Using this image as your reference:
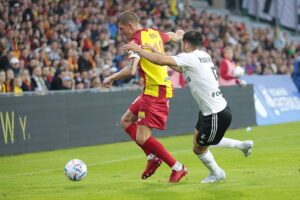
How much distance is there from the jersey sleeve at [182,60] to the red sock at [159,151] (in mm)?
1400

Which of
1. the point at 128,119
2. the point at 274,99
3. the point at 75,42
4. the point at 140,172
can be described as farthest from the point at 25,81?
the point at 274,99

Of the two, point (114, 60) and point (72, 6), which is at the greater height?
point (72, 6)

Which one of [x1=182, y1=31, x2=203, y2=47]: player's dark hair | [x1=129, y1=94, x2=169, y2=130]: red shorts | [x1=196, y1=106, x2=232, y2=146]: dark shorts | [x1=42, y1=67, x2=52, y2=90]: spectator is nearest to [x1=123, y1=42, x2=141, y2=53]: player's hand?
[x1=182, y1=31, x2=203, y2=47]: player's dark hair

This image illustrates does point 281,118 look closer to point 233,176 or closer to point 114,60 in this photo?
point 114,60

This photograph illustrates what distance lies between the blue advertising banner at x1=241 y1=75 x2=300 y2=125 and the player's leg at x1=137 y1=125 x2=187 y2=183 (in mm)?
13858

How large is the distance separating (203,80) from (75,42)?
516 inches

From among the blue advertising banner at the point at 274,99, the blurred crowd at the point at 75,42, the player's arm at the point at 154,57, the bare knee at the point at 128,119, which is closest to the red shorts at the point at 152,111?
the bare knee at the point at 128,119

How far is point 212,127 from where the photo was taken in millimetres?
9438

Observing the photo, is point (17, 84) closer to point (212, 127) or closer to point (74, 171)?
point (74, 171)

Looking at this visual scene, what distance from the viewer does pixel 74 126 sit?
17.8 metres

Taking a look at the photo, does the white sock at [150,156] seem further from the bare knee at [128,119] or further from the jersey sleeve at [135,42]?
the jersey sleeve at [135,42]

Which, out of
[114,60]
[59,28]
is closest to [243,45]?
[114,60]

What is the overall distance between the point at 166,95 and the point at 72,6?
14.0m

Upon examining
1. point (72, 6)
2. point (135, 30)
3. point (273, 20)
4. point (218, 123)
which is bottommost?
point (273, 20)
